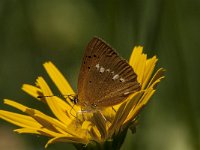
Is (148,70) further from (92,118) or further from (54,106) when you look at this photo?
(54,106)

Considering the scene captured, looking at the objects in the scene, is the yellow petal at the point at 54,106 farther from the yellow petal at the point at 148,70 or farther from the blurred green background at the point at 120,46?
the yellow petal at the point at 148,70

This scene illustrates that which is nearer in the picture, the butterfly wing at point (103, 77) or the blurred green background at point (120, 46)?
the butterfly wing at point (103, 77)

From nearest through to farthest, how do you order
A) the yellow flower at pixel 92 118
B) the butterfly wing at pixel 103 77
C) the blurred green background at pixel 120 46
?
the yellow flower at pixel 92 118
the butterfly wing at pixel 103 77
the blurred green background at pixel 120 46

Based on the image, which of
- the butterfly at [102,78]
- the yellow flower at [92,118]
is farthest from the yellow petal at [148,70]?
the butterfly at [102,78]

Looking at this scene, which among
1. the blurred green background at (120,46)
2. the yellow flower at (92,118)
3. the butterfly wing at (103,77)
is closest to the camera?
the yellow flower at (92,118)

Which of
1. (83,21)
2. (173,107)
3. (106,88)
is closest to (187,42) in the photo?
(173,107)

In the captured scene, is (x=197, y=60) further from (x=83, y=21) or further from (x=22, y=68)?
(x=22, y=68)

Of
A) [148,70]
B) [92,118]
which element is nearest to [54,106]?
[92,118]
